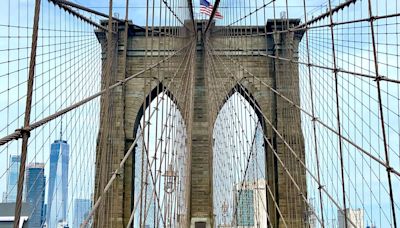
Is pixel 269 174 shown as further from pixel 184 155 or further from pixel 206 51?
pixel 184 155

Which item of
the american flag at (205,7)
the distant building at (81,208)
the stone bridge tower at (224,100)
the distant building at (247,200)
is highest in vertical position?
the american flag at (205,7)

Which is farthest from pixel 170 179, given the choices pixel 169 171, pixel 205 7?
pixel 205 7

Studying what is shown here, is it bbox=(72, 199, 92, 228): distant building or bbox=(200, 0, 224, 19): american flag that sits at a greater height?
bbox=(200, 0, 224, 19): american flag

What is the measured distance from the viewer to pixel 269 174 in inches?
677

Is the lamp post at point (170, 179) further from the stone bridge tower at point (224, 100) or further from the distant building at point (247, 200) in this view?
the stone bridge tower at point (224, 100)

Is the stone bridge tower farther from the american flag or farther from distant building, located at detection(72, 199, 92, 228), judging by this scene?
distant building, located at detection(72, 199, 92, 228)

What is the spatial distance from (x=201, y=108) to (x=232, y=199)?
10.8ft

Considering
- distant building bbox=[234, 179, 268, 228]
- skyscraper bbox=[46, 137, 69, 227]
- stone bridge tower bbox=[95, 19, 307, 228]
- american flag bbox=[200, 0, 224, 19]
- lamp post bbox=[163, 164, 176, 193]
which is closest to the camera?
skyscraper bbox=[46, 137, 69, 227]

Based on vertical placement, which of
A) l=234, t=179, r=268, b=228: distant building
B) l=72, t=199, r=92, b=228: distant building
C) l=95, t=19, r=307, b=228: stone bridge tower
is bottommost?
l=72, t=199, r=92, b=228: distant building

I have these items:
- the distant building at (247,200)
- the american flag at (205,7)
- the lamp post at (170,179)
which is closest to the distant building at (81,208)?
the lamp post at (170,179)

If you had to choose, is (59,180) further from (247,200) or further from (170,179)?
(247,200)

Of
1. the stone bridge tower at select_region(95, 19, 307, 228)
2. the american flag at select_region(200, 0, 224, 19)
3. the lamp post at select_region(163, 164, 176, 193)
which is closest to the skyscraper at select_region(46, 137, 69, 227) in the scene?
the lamp post at select_region(163, 164, 176, 193)

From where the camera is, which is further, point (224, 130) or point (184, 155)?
point (224, 130)

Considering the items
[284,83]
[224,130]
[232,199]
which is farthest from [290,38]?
[232,199]
